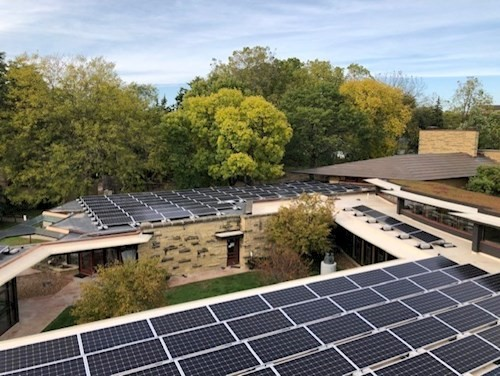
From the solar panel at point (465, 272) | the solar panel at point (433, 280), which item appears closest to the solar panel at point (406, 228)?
the solar panel at point (465, 272)

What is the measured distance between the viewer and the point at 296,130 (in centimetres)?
4962

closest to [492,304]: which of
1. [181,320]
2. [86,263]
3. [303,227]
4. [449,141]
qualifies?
[181,320]

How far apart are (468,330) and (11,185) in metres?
41.2

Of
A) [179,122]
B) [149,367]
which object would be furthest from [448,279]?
[179,122]

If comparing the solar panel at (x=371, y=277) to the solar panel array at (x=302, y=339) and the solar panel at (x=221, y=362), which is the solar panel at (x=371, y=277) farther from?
the solar panel at (x=221, y=362)

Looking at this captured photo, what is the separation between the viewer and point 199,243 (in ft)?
91.9

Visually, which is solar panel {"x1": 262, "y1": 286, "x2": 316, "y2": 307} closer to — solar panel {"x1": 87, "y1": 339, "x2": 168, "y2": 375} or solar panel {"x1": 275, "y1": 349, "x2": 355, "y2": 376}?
solar panel {"x1": 275, "y1": 349, "x2": 355, "y2": 376}

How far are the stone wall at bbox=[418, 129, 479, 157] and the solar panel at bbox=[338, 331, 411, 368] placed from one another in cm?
3891

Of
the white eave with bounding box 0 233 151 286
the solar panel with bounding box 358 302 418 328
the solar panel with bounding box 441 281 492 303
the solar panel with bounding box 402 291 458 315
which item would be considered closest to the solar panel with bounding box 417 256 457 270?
the solar panel with bounding box 441 281 492 303

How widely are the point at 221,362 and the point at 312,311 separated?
14.0 ft

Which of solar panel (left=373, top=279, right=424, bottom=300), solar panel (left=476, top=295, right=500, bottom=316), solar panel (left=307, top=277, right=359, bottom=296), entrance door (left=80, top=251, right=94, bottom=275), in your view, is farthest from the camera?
entrance door (left=80, top=251, right=94, bottom=275)

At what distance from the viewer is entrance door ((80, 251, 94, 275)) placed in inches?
1051

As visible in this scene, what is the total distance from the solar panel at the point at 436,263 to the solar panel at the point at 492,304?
3394 mm

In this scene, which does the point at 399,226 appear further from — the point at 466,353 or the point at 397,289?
the point at 466,353
